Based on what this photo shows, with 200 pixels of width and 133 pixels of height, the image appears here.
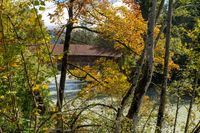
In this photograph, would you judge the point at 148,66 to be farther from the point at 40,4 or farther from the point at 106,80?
the point at 106,80

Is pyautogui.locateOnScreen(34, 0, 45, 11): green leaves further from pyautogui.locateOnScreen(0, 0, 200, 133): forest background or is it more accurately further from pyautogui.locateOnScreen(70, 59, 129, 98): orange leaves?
pyautogui.locateOnScreen(70, 59, 129, 98): orange leaves

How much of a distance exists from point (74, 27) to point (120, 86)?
2.55 m

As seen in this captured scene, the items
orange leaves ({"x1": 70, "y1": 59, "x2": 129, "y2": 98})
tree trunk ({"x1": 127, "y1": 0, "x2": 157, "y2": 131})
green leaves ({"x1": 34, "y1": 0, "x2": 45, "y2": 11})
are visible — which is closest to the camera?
green leaves ({"x1": 34, "y1": 0, "x2": 45, "y2": 11})

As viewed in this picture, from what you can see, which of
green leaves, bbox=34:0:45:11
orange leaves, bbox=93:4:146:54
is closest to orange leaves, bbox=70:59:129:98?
orange leaves, bbox=93:4:146:54

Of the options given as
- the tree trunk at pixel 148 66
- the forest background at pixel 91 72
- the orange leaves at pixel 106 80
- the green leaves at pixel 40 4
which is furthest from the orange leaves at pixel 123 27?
the green leaves at pixel 40 4

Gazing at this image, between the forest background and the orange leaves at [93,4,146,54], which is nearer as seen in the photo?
the forest background

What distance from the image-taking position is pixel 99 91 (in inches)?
436

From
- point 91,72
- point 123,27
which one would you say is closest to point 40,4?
point 123,27

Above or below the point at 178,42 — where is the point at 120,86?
below

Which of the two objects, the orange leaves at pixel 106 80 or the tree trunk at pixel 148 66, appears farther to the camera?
the orange leaves at pixel 106 80

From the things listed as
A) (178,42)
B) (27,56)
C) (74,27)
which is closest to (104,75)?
(74,27)

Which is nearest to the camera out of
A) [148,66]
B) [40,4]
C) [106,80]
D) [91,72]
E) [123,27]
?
[40,4]

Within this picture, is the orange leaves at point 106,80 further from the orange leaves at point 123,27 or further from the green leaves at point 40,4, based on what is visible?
the green leaves at point 40,4

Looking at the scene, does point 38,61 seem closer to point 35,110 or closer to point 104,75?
point 35,110
